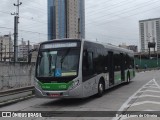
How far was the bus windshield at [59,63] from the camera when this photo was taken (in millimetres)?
14188

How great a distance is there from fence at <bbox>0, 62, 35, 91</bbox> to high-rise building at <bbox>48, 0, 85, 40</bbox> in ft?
67.7

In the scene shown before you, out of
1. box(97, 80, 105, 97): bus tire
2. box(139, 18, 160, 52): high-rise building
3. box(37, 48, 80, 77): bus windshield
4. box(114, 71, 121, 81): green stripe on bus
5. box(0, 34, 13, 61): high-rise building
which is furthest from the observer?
box(139, 18, 160, 52): high-rise building

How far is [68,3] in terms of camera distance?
47.6m

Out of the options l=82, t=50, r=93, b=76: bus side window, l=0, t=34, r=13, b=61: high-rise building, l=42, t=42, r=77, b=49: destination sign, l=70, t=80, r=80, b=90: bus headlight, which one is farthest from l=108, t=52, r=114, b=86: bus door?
l=0, t=34, r=13, b=61: high-rise building

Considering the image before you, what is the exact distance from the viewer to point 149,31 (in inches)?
5138

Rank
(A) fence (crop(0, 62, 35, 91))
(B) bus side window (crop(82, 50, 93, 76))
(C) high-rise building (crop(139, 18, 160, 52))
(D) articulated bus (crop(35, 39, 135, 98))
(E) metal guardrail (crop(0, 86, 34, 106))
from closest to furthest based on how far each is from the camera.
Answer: (D) articulated bus (crop(35, 39, 135, 98)) < (B) bus side window (crop(82, 50, 93, 76)) < (E) metal guardrail (crop(0, 86, 34, 106)) < (A) fence (crop(0, 62, 35, 91)) < (C) high-rise building (crop(139, 18, 160, 52))

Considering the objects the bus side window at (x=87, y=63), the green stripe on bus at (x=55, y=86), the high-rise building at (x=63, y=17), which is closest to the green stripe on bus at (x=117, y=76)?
the bus side window at (x=87, y=63)

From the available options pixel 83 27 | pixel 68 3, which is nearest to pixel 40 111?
pixel 68 3

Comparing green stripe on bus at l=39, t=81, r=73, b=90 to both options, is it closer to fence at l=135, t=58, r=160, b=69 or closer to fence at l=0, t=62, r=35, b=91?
fence at l=0, t=62, r=35, b=91

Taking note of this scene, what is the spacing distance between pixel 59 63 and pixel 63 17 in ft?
114

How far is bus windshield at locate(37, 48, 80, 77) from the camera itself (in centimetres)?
1419

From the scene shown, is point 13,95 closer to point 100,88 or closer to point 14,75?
point 100,88

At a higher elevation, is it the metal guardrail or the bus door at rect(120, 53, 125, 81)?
the bus door at rect(120, 53, 125, 81)

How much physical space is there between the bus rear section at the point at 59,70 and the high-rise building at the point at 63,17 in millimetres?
30291
